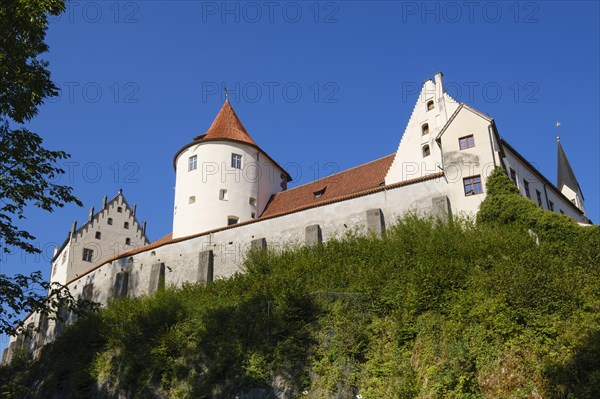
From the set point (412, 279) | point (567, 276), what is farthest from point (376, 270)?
point (567, 276)

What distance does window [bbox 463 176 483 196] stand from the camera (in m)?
28.1

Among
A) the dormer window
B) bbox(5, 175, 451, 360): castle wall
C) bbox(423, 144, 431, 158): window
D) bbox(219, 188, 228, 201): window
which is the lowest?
bbox(5, 175, 451, 360): castle wall

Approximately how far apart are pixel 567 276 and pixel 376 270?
635 cm

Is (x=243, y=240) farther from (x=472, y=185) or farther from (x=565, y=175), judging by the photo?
(x=565, y=175)

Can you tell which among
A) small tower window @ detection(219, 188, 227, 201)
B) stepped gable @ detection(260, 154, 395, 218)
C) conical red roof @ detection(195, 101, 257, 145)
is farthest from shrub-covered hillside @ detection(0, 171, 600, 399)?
conical red roof @ detection(195, 101, 257, 145)

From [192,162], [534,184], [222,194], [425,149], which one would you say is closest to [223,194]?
[222,194]

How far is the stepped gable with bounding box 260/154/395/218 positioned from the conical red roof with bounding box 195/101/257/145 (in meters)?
5.40

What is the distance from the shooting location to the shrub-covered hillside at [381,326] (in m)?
15.7

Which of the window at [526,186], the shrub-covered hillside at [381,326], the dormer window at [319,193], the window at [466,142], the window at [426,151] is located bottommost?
the shrub-covered hillside at [381,326]

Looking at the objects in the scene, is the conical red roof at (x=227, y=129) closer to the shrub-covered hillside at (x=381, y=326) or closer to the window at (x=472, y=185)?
the shrub-covered hillside at (x=381, y=326)

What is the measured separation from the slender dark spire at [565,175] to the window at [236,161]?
1070 inches

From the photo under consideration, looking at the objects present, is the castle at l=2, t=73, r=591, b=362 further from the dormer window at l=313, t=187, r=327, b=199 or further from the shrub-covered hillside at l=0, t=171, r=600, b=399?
the shrub-covered hillside at l=0, t=171, r=600, b=399

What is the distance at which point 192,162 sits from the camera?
41469 millimetres

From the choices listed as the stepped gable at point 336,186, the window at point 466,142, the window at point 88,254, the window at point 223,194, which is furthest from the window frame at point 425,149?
the window at point 88,254
